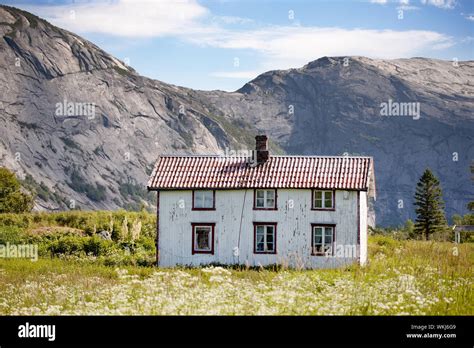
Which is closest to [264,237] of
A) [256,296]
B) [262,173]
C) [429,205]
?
[262,173]

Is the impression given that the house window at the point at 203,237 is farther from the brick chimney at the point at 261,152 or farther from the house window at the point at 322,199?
the house window at the point at 322,199

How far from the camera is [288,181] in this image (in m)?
37.7

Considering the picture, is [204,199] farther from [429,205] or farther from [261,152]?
[429,205]

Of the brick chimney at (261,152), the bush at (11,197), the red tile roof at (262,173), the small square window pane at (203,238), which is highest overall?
the brick chimney at (261,152)

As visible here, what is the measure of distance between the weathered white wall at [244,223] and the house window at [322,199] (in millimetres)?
305

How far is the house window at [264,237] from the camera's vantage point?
1468 inches

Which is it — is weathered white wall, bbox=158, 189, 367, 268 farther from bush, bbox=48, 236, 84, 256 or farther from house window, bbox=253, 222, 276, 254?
bush, bbox=48, 236, 84, 256

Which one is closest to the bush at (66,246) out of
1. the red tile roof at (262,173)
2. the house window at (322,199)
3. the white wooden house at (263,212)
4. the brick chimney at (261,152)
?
the white wooden house at (263,212)

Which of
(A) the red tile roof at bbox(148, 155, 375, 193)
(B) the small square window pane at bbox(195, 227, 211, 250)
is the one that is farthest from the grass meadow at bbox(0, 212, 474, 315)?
(A) the red tile roof at bbox(148, 155, 375, 193)

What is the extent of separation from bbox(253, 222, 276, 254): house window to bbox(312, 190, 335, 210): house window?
2409mm

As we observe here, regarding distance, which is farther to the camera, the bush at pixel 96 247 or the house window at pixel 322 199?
the bush at pixel 96 247

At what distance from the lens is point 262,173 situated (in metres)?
38.6

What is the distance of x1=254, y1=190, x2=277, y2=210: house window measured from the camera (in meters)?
37.8
